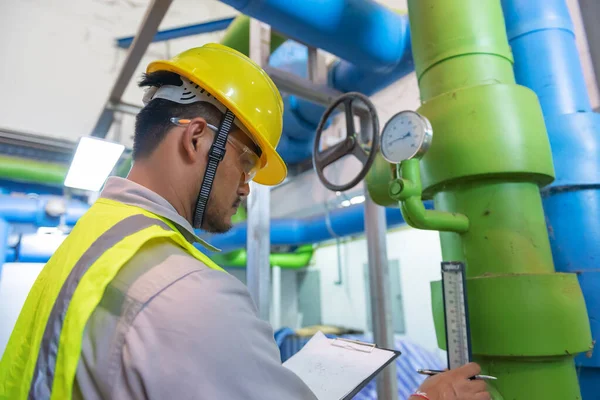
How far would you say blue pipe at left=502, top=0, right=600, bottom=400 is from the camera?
2.76ft

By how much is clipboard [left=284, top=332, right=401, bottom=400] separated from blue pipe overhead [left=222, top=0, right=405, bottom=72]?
89 centimetres

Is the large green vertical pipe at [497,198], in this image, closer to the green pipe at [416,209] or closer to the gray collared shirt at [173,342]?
the green pipe at [416,209]

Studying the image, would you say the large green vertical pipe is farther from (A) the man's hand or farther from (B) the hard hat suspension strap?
(B) the hard hat suspension strap

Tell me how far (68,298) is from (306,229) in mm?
2598

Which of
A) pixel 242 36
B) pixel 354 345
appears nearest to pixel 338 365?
pixel 354 345

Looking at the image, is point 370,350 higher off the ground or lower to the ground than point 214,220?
lower

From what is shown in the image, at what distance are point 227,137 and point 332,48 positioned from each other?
786mm

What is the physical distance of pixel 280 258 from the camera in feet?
12.5

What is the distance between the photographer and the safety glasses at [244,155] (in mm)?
581

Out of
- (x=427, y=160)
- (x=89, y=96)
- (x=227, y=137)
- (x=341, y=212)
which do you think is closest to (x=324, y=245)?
(x=341, y=212)

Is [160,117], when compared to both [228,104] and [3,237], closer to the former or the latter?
[228,104]

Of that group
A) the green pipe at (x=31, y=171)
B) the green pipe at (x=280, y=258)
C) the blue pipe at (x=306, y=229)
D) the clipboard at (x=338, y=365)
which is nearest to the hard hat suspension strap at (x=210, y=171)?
the clipboard at (x=338, y=365)

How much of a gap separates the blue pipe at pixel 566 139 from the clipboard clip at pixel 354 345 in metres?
0.46

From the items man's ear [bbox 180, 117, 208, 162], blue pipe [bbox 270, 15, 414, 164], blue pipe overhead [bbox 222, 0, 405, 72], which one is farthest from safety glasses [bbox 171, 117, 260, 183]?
blue pipe [bbox 270, 15, 414, 164]
